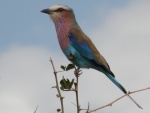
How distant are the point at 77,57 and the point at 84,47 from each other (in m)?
0.37

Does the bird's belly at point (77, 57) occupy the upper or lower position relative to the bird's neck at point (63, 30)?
lower

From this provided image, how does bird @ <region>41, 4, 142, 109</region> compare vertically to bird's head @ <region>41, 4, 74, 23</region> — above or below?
below

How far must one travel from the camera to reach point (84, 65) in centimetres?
556

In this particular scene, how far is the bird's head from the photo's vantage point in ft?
17.6

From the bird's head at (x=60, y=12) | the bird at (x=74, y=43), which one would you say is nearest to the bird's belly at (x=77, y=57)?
the bird at (x=74, y=43)

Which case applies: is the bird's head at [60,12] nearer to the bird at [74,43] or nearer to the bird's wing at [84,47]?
the bird at [74,43]

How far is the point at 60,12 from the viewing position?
5586 millimetres

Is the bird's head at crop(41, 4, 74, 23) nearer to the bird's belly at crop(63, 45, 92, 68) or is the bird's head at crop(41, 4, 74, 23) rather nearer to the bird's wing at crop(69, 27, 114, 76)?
the bird's wing at crop(69, 27, 114, 76)

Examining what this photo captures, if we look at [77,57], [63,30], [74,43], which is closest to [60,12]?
[63,30]

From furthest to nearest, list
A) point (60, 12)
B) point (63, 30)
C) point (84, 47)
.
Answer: point (84, 47), point (63, 30), point (60, 12)

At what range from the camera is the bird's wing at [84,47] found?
18.8ft

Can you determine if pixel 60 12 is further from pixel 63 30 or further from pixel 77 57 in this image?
Result: pixel 77 57

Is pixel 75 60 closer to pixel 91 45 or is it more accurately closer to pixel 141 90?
pixel 91 45

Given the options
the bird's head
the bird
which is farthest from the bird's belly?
the bird's head
